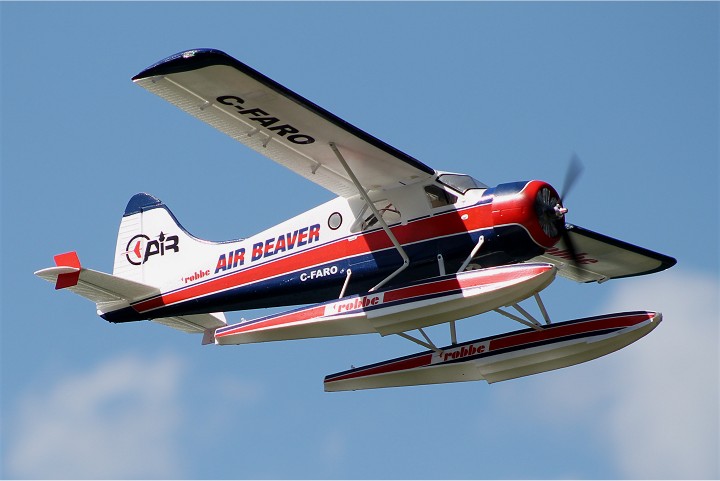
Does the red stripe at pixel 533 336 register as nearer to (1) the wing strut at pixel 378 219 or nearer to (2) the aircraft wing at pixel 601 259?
(2) the aircraft wing at pixel 601 259

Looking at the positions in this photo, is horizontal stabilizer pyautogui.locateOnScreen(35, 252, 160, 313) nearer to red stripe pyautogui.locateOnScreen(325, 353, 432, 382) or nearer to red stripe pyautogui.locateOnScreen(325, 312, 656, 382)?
red stripe pyautogui.locateOnScreen(325, 312, 656, 382)

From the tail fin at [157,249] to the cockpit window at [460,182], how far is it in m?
4.24

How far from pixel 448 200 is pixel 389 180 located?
976 millimetres

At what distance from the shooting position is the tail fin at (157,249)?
72.6 feet

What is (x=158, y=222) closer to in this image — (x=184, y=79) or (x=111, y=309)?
(x=111, y=309)

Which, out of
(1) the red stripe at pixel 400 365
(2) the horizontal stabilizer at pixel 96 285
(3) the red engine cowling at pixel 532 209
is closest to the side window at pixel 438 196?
(3) the red engine cowling at pixel 532 209

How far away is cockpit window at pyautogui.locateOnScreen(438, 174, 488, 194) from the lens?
65.2 ft

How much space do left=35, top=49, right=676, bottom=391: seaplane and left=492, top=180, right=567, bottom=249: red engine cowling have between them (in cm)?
2

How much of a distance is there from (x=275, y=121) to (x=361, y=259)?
2.69 m

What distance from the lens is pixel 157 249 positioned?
22.8 m

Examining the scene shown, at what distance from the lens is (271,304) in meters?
21.2

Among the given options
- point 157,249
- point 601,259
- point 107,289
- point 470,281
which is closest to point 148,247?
point 157,249

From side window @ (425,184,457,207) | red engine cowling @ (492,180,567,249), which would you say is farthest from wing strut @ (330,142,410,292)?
red engine cowling @ (492,180,567,249)

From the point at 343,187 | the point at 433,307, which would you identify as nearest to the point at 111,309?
the point at 343,187
